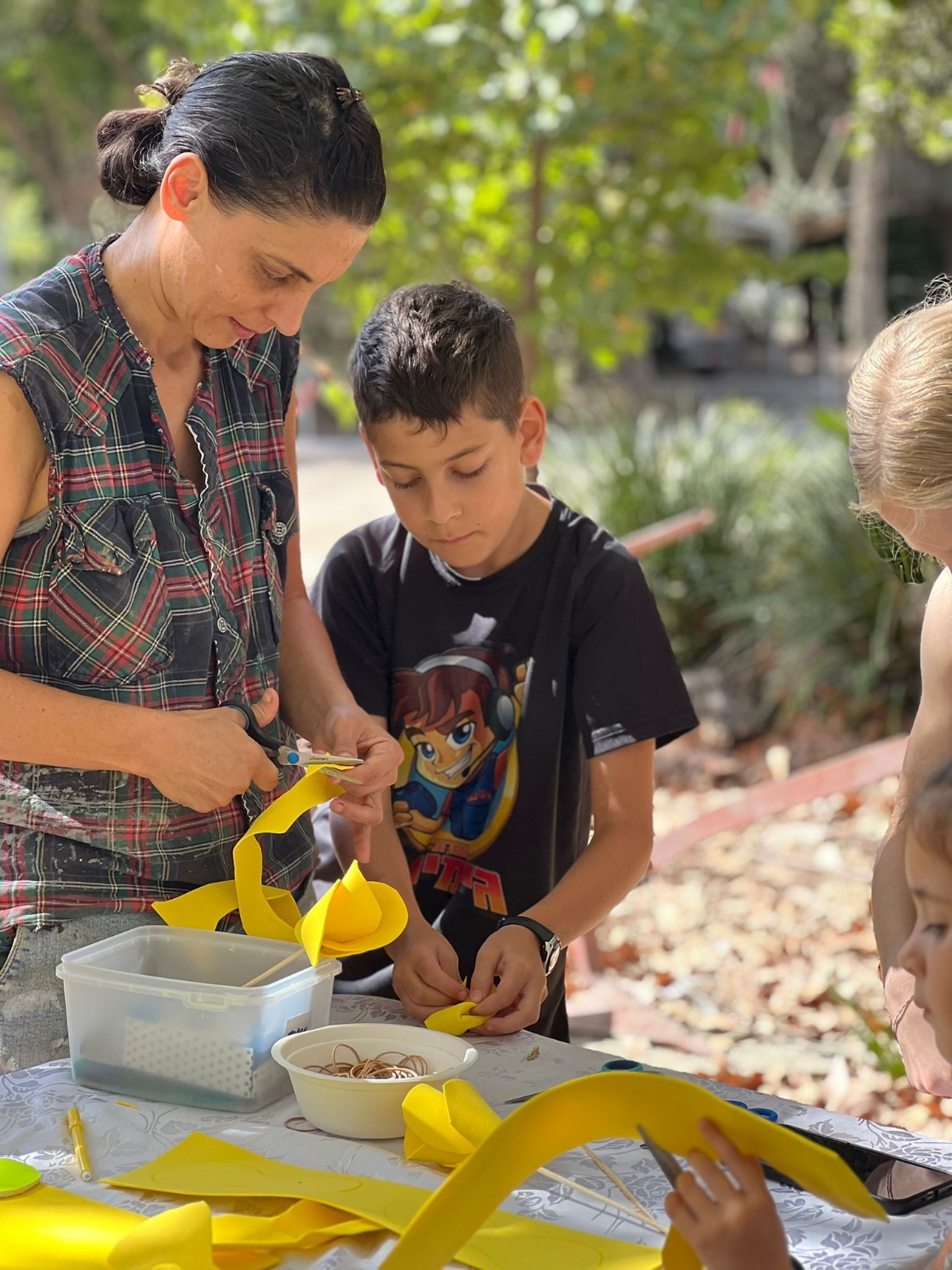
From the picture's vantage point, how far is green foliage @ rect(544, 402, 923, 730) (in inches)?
236

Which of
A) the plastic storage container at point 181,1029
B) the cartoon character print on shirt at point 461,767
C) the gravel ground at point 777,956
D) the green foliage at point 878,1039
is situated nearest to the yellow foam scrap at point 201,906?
the plastic storage container at point 181,1029

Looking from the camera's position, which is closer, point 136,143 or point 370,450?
point 136,143

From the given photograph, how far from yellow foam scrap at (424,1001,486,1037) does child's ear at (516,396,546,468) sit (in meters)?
0.82

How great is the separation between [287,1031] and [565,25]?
126 inches

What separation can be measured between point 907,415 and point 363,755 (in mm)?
799

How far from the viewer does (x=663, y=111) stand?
4523 millimetres

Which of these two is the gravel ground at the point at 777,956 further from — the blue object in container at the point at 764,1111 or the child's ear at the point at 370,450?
the child's ear at the point at 370,450

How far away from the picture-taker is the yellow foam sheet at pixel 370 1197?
115 cm

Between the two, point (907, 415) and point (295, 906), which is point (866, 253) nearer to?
point (907, 415)

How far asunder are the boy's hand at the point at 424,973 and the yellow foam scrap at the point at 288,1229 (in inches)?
19.2

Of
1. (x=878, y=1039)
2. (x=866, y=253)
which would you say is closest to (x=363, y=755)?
(x=878, y=1039)

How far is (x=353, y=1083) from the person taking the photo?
135 cm

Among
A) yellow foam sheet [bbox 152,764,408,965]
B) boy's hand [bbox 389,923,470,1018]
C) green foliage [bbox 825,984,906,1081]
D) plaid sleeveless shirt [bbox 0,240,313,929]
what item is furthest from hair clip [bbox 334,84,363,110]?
green foliage [bbox 825,984,906,1081]

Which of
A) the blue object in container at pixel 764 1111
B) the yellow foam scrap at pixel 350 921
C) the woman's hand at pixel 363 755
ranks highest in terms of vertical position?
the woman's hand at pixel 363 755
